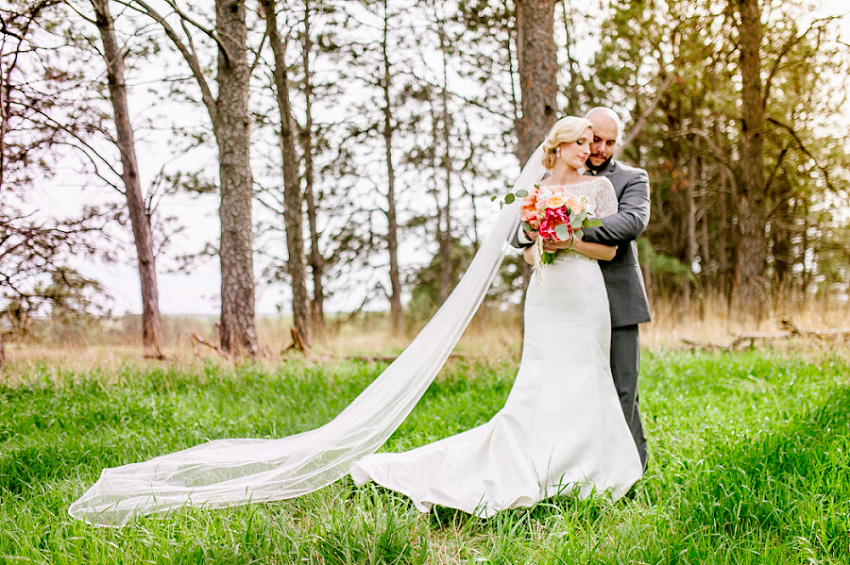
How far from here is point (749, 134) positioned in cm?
1055

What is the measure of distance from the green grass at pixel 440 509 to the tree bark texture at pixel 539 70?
9.68 ft

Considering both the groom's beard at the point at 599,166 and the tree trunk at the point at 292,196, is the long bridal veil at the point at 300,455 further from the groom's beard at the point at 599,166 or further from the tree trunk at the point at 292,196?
the tree trunk at the point at 292,196

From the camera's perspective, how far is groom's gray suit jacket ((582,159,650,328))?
3.57m

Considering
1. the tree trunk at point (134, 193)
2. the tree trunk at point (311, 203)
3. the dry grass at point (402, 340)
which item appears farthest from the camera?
the tree trunk at point (311, 203)

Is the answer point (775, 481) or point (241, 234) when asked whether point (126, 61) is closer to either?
point (241, 234)

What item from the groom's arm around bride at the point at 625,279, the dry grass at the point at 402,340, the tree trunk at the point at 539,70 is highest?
the tree trunk at the point at 539,70

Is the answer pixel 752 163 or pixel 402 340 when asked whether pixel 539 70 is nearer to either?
pixel 752 163

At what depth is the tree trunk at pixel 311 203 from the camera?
13.7 meters

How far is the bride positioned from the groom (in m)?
0.12

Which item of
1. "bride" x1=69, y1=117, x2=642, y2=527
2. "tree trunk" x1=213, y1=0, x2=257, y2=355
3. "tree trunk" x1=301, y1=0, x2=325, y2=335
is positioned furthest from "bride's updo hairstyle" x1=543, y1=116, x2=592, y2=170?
"tree trunk" x1=301, y1=0, x2=325, y2=335

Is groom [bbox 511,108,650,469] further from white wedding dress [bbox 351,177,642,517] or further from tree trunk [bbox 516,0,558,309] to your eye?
tree trunk [bbox 516,0,558,309]

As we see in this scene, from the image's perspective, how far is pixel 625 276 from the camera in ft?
12.4

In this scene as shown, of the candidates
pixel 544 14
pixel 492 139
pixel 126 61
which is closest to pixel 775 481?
pixel 544 14

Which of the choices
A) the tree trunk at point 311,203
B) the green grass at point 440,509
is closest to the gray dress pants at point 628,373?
the green grass at point 440,509
